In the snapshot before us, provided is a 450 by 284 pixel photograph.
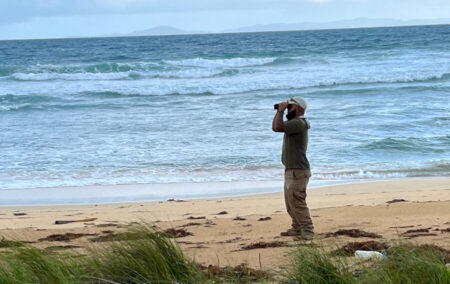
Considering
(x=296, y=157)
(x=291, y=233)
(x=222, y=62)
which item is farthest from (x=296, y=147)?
(x=222, y=62)

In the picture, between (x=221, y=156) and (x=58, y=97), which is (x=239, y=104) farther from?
(x=221, y=156)

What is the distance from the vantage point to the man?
6.88 metres

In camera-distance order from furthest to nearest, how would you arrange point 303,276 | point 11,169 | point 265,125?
point 265,125
point 11,169
point 303,276

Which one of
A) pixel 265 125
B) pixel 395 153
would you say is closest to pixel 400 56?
pixel 265 125

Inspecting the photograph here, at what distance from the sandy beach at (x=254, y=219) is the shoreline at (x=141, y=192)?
35cm

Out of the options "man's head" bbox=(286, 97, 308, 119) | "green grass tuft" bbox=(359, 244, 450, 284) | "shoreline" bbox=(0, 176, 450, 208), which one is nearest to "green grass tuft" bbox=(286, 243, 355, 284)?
"green grass tuft" bbox=(359, 244, 450, 284)

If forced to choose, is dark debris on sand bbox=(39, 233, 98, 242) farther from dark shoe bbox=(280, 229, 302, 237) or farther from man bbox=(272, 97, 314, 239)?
man bbox=(272, 97, 314, 239)

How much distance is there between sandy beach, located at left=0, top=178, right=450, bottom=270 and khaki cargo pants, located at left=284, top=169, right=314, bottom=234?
247 millimetres

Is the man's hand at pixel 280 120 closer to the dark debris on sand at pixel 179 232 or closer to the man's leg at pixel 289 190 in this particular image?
the man's leg at pixel 289 190

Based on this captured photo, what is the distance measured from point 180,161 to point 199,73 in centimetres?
2333

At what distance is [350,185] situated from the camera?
11672 mm

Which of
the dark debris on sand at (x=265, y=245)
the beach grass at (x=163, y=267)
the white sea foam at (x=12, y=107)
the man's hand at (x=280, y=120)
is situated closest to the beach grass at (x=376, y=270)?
the beach grass at (x=163, y=267)

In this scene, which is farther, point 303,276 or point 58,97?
point 58,97

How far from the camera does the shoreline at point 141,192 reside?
11.1m
